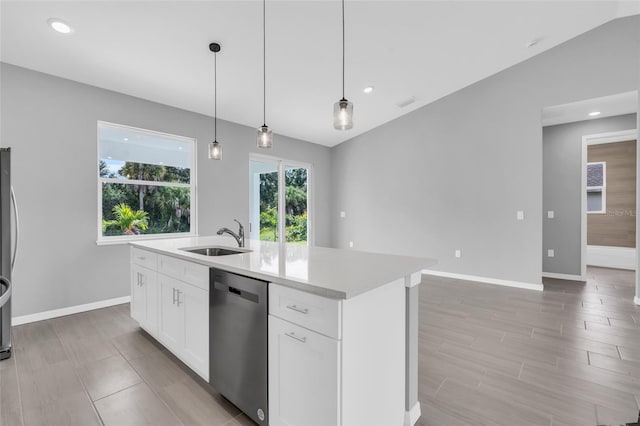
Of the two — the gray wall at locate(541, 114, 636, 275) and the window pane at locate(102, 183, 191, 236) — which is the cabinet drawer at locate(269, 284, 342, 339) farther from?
the gray wall at locate(541, 114, 636, 275)

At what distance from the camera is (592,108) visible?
424 cm

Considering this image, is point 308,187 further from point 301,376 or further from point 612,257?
point 612,257

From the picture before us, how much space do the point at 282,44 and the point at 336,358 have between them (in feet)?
10.4

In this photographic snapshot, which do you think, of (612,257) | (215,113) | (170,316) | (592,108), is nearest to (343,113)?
(170,316)

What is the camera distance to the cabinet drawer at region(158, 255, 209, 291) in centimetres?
186

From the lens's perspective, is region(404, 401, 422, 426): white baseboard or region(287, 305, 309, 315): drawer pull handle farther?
region(404, 401, 422, 426): white baseboard

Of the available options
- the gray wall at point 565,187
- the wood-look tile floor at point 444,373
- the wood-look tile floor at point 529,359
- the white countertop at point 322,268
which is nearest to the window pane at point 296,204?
the wood-look tile floor at point 529,359

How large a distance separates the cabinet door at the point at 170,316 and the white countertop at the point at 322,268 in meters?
0.25

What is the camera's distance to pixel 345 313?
1158 mm

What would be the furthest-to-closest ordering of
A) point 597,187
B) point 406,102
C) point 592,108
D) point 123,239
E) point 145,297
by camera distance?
point 597,187
point 406,102
point 592,108
point 123,239
point 145,297

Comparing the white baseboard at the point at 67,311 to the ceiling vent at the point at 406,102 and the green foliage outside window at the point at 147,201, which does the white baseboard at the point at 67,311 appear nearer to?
the green foliage outside window at the point at 147,201

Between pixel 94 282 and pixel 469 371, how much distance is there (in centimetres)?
407

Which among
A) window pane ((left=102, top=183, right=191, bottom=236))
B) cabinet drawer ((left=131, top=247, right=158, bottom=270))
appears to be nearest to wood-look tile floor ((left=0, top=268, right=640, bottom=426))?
cabinet drawer ((left=131, top=247, right=158, bottom=270))

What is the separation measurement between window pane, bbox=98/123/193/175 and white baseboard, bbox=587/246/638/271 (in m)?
7.88
